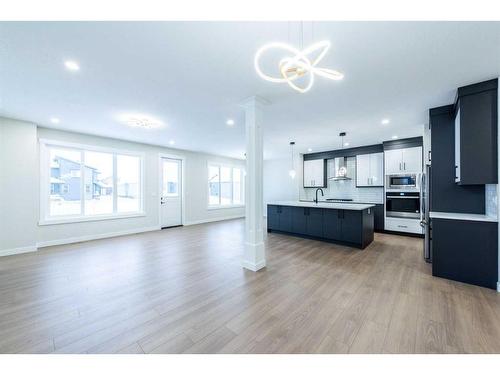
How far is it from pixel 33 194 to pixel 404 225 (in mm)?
8801

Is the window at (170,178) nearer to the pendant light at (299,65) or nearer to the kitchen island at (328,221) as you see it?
the kitchen island at (328,221)

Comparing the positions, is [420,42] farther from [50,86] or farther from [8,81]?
[8,81]

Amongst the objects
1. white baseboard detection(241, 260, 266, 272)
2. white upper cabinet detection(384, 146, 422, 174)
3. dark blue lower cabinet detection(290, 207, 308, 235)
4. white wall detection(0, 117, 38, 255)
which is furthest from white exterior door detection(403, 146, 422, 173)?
white wall detection(0, 117, 38, 255)

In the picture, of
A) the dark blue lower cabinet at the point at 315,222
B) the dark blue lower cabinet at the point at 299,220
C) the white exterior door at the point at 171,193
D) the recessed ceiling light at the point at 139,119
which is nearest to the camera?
the recessed ceiling light at the point at 139,119

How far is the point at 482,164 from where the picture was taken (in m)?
2.69

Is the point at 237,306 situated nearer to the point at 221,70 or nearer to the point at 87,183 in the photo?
the point at 221,70

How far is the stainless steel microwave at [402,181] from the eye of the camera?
213 inches

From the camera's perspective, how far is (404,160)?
5.61m

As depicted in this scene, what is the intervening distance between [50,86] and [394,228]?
7674 mm

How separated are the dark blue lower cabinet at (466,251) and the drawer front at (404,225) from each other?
2774 mm

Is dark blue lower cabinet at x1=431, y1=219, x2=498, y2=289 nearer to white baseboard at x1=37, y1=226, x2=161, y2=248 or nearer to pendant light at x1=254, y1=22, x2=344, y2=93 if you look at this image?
pendant light at x1=254, y1=22, x2=344, y2=93

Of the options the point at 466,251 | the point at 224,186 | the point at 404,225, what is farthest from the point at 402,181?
the point at 224,186

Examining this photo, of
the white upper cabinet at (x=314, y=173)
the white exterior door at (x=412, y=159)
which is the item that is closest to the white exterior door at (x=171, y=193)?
the white upper cabinet at (x=314, y=173)
